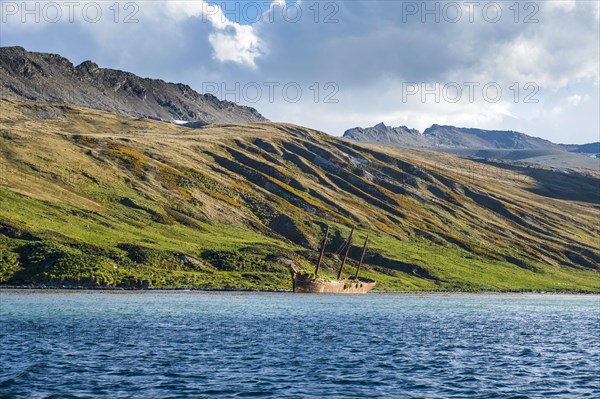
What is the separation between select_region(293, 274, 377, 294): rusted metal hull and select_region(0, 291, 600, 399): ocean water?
42.9 meters

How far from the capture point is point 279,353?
158 feet

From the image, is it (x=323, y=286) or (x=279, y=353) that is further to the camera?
(x=323, y=286)

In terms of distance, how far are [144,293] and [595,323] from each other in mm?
69172

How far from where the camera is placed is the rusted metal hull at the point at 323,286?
131 m

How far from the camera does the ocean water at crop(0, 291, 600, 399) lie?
35.4 meters

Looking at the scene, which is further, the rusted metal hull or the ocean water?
the rusted metal hull

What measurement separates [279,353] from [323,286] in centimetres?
8685

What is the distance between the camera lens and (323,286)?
13450 cm

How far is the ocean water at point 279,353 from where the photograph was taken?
35375 mm

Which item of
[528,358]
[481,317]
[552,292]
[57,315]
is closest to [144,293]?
[57,315]

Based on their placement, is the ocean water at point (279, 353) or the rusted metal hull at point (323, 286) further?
the rusted metal hull at point (323, 286)

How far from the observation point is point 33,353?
44.0 meters

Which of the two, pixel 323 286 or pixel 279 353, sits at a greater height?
pixel 279 353

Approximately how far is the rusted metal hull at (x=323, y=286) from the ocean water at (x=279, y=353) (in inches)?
1689
